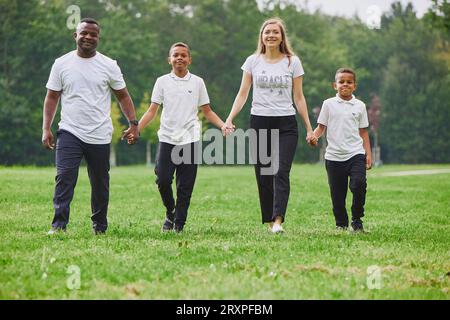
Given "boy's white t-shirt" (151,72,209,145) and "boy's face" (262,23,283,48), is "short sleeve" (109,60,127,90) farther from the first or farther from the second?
"boy's face" (262,23,283,48)

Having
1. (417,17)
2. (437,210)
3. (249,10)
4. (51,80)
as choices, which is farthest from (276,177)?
→ (417,17)

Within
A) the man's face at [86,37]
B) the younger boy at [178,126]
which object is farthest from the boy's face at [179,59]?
the man's face at [86,37]

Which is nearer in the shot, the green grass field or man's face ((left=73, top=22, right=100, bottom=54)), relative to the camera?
the green grass field

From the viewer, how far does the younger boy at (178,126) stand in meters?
8.64

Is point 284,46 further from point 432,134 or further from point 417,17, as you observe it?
point 417,17

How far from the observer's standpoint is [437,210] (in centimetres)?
1323

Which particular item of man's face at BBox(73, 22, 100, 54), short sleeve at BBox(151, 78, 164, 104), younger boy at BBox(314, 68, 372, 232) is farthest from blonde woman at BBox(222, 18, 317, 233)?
man's face at BBox(73, 22, 100, 54)

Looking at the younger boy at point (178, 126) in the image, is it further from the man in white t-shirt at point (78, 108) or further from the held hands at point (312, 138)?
the held hands at point (312, 138)

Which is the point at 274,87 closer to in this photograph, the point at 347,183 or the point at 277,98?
the point at 277,98

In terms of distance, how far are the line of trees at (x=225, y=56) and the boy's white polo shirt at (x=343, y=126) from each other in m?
47.3

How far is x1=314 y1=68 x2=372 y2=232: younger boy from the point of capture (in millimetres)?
8969

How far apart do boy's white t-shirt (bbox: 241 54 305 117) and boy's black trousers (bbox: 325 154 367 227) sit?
97cm

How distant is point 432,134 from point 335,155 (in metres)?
62.0

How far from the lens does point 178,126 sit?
8.63 m
